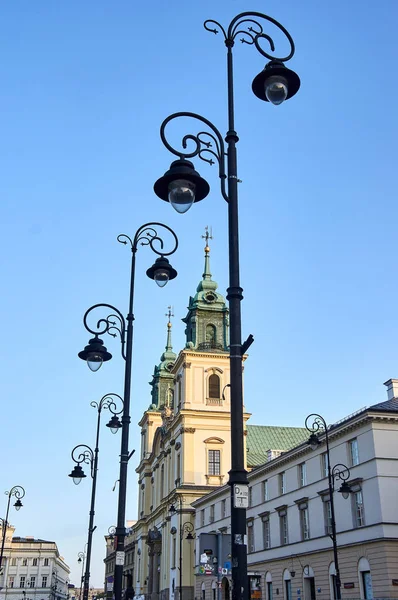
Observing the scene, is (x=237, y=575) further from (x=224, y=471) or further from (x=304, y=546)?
(x=224, y=471)

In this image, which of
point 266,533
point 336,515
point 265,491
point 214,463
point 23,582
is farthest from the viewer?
point 23,582

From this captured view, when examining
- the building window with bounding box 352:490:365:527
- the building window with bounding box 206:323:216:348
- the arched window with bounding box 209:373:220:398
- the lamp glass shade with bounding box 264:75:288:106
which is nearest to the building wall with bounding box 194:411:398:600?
the building window with bounding box 352:490:365:527

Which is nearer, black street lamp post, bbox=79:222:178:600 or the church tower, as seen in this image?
black street lamp post, bbox=79:222:178:600

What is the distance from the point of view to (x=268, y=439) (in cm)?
7981

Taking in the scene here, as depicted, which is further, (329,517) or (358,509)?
(329,517)

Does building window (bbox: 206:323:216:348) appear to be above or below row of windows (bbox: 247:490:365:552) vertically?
above

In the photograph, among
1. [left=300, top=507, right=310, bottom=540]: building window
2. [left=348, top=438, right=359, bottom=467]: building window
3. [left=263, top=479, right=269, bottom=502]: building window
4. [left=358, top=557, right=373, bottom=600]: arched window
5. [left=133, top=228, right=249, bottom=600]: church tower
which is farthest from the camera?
[left=133, top=228, right=249, bottom=600]: church tower

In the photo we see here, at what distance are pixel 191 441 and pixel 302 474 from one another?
24.6 m

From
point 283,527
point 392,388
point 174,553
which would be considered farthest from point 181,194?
point 174,553

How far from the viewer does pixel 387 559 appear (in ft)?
110

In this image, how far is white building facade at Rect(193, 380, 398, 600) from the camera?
1373 inches

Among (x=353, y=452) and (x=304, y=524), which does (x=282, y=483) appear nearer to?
(x=304, y=524)

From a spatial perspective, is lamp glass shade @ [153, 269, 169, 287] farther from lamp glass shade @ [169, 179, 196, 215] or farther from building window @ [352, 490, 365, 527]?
building window @ [352, 490, 365, 527]

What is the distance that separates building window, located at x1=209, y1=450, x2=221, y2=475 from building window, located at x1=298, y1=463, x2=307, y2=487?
2430cm
